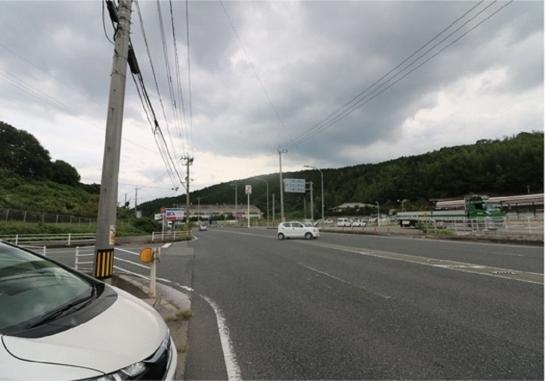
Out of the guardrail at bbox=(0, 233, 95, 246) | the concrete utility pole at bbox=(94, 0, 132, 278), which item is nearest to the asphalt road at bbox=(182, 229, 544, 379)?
the concrete utility pole at bbox=(94, 0, 132, 278)

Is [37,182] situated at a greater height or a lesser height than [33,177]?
lesser

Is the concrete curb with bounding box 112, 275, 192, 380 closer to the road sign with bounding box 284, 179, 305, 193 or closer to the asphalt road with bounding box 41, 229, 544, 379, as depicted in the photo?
the asphalt road with bounding box 41, 229, 544, 379

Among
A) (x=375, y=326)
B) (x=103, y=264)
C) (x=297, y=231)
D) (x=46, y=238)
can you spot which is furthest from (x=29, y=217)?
(x=375, y=326)

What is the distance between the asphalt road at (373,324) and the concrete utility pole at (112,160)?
6.45 ft

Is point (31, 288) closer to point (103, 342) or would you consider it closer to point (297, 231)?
point (103, 342)

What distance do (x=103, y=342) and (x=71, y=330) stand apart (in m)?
0.26

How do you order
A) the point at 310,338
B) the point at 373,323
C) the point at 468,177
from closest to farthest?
1. the point at 310,338
2. the point at 373,323
3. the point at 468,177

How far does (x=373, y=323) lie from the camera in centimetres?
461

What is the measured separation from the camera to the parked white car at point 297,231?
26.2m

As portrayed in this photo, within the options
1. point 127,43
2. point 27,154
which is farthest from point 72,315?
point 27,154

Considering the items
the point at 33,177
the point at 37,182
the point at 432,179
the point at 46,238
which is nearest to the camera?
the point at 46,238

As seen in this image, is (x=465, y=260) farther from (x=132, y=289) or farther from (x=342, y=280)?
(x=132, y=289)

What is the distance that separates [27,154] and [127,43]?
245ft

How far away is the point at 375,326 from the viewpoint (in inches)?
177
